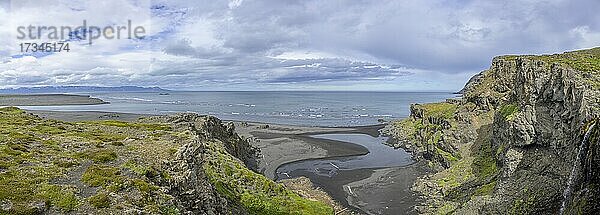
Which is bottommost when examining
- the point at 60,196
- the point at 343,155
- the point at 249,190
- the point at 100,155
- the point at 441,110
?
the point at 343,155

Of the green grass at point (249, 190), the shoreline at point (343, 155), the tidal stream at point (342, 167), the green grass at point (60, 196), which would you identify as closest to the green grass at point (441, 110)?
the tidal stream at point (342, 167)

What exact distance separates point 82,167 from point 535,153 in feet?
151

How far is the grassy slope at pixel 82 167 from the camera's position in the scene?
22.6 m

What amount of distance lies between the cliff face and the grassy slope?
2560 cm

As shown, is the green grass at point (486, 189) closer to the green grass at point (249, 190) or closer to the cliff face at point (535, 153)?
the cliff face at point (535, 153)

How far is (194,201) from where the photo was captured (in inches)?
1101

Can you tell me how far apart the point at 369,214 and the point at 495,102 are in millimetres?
45399

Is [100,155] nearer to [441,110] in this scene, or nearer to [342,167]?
[342,167]

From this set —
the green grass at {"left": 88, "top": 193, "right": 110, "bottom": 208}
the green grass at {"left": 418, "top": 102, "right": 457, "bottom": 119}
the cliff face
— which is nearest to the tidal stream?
the cliff face


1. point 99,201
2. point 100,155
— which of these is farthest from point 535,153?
point 99,201

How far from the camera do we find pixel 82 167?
88.1 ft

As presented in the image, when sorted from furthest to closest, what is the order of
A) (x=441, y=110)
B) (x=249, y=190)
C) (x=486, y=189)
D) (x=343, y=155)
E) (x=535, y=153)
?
1. (x=441, y=110)
2. (x=343, y=155)
3. (x=486, y=189)
4. (x=535, y=153)
5. (x=249, y=190)

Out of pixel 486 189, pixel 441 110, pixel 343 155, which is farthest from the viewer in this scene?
pixel 441 110

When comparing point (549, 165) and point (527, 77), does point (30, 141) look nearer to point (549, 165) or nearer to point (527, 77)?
point (549, 165)
